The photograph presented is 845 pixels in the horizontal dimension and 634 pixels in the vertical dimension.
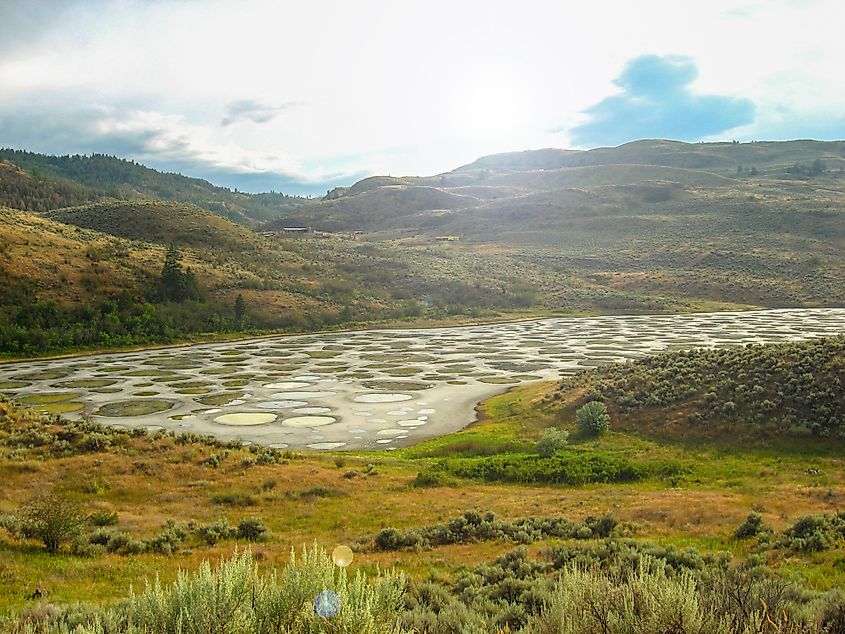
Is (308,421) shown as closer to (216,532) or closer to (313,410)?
(313,410)

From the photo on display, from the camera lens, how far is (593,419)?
28188mm

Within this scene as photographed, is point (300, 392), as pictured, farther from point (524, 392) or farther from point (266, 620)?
point (266, 620)

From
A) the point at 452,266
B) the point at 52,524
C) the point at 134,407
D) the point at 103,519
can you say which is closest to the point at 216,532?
the point at 103,519

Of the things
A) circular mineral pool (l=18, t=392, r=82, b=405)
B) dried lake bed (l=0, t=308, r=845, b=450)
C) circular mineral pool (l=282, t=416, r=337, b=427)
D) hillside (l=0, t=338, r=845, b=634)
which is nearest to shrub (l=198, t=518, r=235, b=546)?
hillside (l=0, t=338, r=845, b=634)

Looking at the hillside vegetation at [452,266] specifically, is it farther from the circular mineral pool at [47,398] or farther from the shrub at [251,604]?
the shrub at [251,604]

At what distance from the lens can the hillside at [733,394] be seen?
24672 millimetres

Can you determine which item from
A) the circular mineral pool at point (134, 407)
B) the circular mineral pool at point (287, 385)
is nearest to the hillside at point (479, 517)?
the circular mineral pool at point (134, 407)

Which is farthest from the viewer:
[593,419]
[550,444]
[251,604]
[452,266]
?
[452,266]

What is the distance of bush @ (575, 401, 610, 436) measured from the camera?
28.0m

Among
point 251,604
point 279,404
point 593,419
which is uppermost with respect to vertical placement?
point 251,604

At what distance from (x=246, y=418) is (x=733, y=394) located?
25858mm

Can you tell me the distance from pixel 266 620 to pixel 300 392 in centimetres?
3616

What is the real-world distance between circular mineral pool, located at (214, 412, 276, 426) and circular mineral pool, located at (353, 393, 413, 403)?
6336mm

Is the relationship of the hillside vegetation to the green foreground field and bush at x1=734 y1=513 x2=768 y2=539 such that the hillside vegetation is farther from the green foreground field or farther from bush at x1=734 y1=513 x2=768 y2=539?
bush at x1=734 y1=513 x2=768 y2=539
